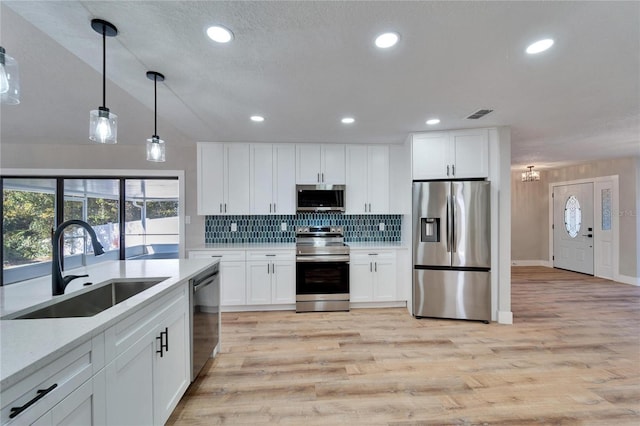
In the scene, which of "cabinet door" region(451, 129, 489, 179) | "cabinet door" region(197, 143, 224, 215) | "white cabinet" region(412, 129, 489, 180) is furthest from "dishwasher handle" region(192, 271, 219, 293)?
"cabinet door" region(451, 129, 489, 179)

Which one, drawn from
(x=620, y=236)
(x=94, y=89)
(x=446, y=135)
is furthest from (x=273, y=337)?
(x=620, y=236)

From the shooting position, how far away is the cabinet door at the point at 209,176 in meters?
3.99

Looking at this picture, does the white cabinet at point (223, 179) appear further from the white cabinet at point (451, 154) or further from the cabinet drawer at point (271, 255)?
the white cabinet at point (451, 154)

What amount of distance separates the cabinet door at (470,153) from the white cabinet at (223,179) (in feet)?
9.46

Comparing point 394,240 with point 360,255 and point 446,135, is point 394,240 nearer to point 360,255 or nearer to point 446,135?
point 360,255

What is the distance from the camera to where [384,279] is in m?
3.84

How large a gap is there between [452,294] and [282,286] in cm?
222

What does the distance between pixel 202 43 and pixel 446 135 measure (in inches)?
116

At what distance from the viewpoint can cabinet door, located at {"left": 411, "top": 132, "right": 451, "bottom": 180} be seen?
11.4ft

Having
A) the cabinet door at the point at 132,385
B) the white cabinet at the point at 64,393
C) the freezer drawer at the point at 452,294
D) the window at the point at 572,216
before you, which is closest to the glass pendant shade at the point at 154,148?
the cabinet door at the point at 132,385

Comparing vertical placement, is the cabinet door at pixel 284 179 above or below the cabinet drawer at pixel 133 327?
above

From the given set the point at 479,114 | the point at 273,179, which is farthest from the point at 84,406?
the point at 479,114

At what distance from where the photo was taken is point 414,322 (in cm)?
337

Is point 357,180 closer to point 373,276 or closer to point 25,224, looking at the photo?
point 373,276
